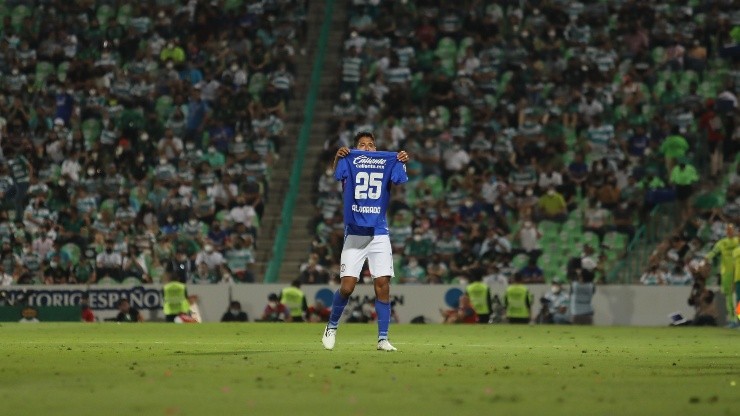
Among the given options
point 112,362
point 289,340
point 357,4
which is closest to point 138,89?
point 357,4

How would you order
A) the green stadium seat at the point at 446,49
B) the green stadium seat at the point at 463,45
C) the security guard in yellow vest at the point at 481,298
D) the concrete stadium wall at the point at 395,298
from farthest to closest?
the green stadium seat at the point at 446,49, the green stadium seat at the point at 463,45, the security guard in yellow vest at the point at 481,298, the concrete stadium wall at the point at 395,298

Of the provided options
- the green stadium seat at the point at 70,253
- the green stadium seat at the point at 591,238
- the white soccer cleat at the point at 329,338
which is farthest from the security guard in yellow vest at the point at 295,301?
the white soccer cleat at the point at 329,338

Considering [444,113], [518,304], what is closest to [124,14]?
[444,113]

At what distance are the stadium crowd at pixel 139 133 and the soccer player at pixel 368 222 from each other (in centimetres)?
1741

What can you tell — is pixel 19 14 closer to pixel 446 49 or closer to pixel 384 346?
pixel 446 49

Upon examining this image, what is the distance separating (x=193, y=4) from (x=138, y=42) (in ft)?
6.79

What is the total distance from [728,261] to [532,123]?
26.2 feet

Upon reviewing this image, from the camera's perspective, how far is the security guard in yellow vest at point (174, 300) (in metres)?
33.7

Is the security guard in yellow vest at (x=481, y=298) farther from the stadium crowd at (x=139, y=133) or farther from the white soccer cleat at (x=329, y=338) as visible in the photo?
the white soccer cleat at (x=329, y=338)

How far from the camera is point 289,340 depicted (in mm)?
22047

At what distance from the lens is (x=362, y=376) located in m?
13.5

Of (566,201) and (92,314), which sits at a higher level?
(566,201)

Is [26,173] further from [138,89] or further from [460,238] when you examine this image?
[460,238]

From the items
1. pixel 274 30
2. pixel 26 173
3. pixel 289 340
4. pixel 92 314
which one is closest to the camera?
pixel 289 340
